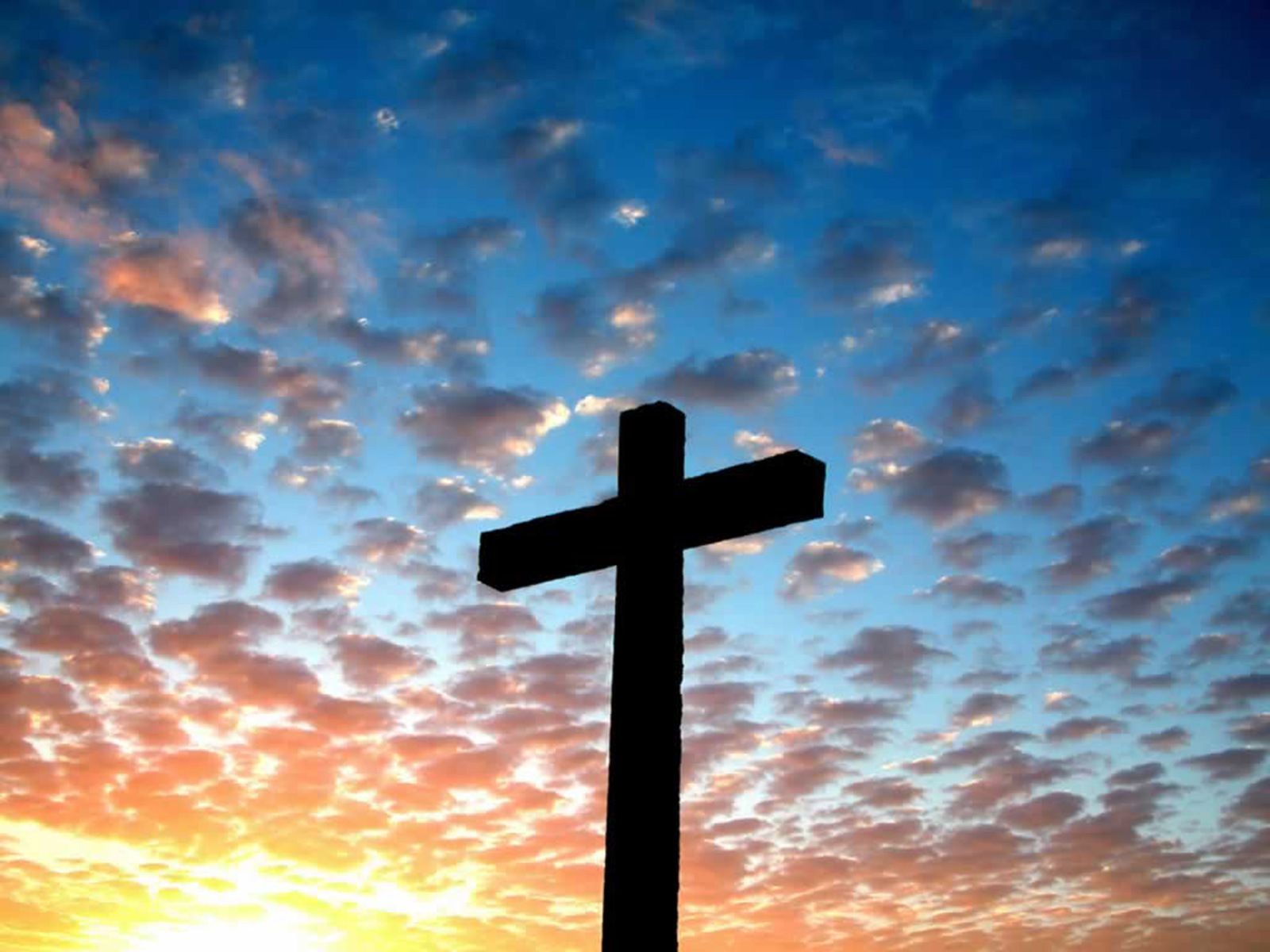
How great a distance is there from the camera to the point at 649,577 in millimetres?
5922

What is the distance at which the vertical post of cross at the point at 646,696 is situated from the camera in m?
5.25

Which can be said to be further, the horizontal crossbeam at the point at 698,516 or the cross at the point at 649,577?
the horizontal crossbeam at the point at 698,516

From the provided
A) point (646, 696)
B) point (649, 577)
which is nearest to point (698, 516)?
point (649, 577)

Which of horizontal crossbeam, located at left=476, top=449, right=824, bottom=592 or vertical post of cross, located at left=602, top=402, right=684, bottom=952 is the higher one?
horizontal crossbeam, located at left=476, top=449, right=824, bottom=592

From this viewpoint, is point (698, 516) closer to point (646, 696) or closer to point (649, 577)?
point (649, 577)

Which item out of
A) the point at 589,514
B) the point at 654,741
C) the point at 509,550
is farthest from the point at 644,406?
the point at 654,741

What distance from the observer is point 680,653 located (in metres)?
5.75

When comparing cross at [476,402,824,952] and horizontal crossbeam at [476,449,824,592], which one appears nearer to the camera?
cross at [476,402,824,952]

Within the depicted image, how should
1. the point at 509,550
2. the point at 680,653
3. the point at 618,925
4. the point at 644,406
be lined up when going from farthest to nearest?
1. the point at 509,550
2. the point at 644,406
3. the point at 680,653
4. the point at 618,925

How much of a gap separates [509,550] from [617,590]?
98cm

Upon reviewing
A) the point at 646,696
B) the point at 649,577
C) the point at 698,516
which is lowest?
the point at 646,696

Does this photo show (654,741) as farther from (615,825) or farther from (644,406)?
(644,406)

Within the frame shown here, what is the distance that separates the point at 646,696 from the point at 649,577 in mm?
617

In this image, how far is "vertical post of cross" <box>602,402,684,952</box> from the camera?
5250 mm
